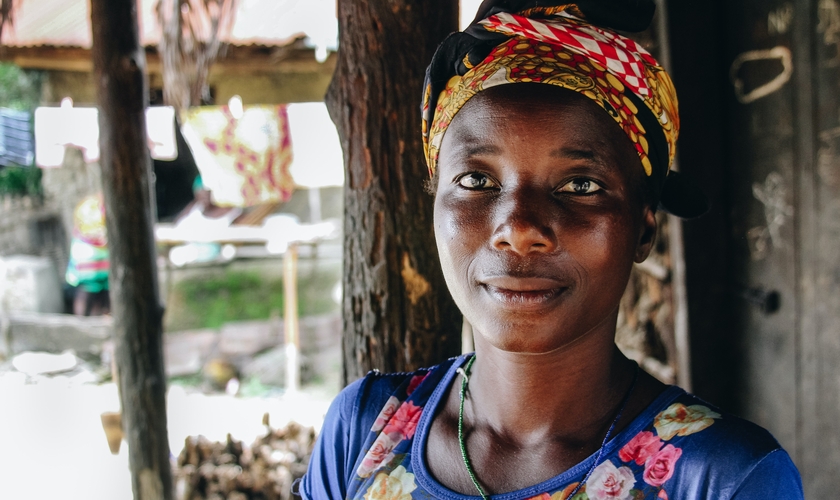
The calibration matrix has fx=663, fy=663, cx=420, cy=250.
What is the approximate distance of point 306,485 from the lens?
1.47 metres

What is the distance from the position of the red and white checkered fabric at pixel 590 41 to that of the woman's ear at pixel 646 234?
0.77 feet

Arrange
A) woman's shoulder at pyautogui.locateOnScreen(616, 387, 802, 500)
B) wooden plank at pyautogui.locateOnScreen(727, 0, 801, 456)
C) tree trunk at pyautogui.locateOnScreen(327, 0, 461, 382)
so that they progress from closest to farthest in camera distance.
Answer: woman's shoulder at pyautogui.locateOnScreen(616, 387, 802, 500)
tree trunk at pyautogui.locateOnScreen(327, 0, 461, 382)
wooden plank at pyautogui.locateOnScreen(727, 0, 801, 456)

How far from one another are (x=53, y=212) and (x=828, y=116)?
9.22 meters

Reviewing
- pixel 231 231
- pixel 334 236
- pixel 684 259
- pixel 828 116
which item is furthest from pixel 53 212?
pixel 828 116

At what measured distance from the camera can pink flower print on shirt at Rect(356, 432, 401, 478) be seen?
1336 millimetres

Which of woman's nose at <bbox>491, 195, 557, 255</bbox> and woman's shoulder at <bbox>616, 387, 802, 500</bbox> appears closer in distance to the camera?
woman's shoulder at <bbox>616, 387, 802, 500</bbox>

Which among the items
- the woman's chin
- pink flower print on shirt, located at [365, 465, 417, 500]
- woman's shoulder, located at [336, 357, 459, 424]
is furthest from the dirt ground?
the woman's chin

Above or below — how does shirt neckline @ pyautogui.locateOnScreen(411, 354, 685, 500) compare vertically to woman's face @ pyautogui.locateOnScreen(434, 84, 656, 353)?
below

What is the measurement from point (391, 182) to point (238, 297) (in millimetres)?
7249

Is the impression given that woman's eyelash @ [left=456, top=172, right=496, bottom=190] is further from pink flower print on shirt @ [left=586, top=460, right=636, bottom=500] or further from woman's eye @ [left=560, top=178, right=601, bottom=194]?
pink flower print on shirt @ [left=586, top=460, right=636, bottom=500]

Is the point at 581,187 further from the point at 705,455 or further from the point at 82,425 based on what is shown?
the point at 82,425

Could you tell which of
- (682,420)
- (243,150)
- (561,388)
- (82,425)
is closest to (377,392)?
(561,388)

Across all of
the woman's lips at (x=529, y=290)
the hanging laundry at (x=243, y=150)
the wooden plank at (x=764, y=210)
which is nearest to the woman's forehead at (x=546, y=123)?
the woman's lips at (x=529, y=290)

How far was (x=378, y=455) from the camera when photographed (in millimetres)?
1350
